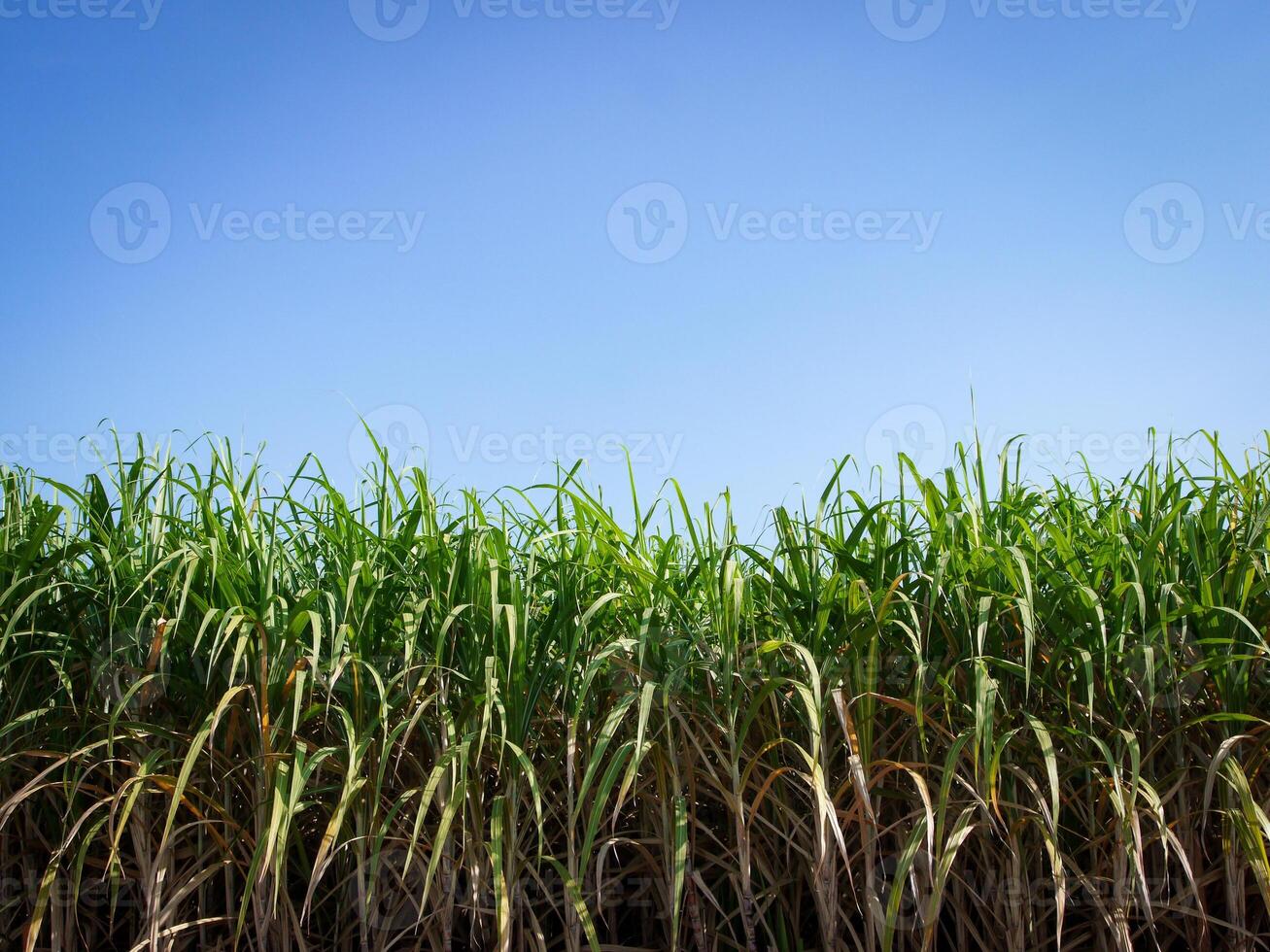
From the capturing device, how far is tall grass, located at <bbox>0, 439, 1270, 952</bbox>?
87.7 inches

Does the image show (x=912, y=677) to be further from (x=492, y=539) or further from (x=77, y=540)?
(x=77, y=540)

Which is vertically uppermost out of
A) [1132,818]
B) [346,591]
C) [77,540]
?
[77,540]

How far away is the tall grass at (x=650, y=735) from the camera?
2.23m

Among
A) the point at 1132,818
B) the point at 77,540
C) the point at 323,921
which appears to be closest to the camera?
the point at 1132,818

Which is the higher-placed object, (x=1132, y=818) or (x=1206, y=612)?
(x=1206, y=612)

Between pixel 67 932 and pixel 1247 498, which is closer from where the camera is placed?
pixel 67 932

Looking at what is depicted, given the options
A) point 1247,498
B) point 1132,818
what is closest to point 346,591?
point 1132,818

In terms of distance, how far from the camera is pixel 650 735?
2.37m

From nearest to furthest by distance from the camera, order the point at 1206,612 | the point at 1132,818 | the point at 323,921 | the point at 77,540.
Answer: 1. the point at 1132,818
2. the point at 1206,612
3. the point at 323,921
4. the point at 77,540

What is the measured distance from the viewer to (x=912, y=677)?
95.1 inches

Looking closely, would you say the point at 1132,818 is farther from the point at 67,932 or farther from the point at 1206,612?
the point at 67,932

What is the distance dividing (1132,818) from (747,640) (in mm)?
993

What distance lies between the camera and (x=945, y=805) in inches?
85.7

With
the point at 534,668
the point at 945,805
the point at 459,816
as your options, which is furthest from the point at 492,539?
the point at 945,805
